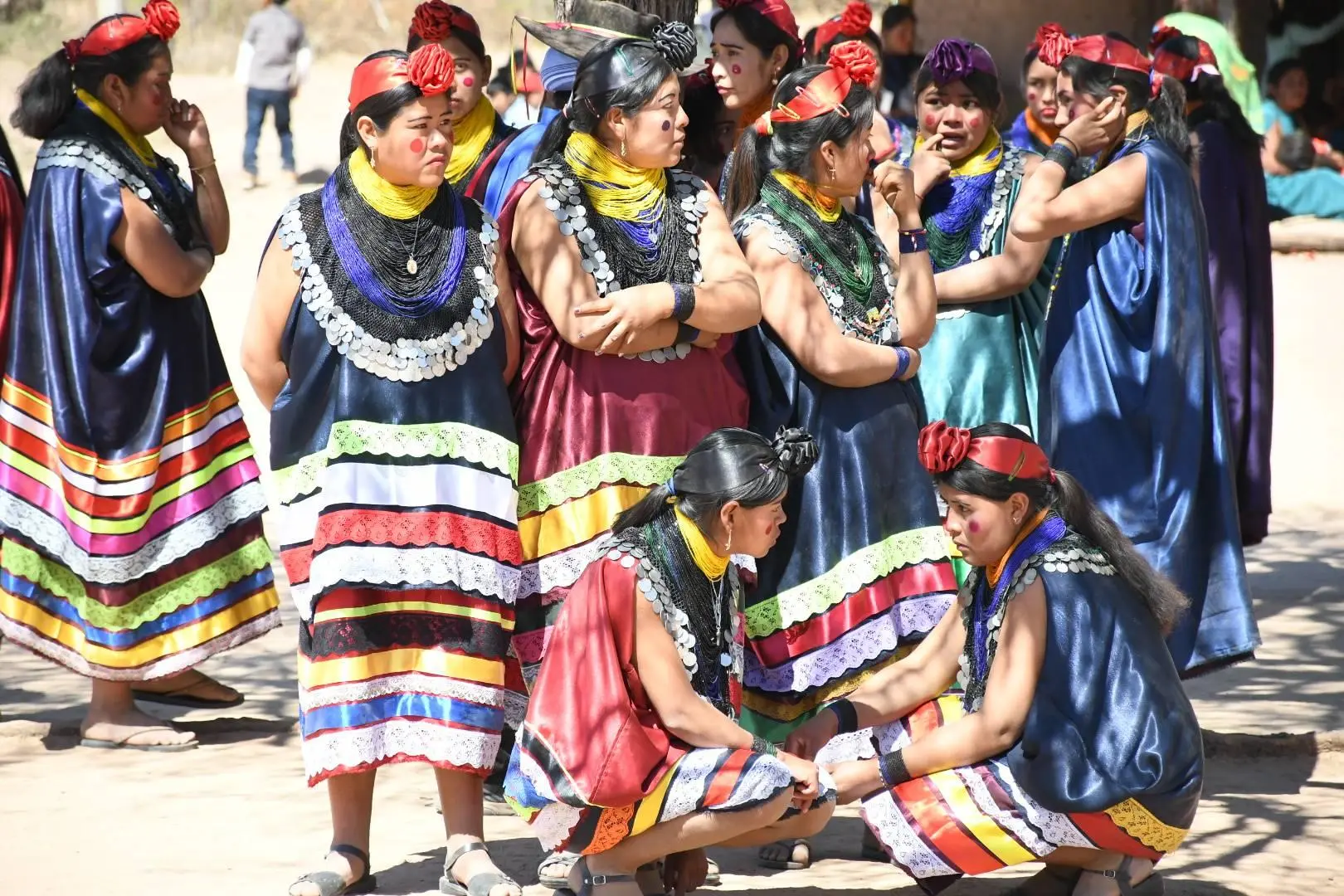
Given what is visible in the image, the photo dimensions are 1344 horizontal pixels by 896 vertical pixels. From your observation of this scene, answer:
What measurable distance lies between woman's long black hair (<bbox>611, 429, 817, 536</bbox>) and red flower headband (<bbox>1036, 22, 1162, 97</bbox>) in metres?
1.73

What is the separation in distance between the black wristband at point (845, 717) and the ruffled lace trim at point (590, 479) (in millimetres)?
638

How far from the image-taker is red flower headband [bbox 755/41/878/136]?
4211mm

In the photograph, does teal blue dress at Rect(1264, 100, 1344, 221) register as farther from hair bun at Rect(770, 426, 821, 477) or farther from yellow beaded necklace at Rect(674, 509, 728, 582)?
yellow beaded necklace at Rect(674, 509, 728, 582)

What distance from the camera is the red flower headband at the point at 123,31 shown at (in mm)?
5203

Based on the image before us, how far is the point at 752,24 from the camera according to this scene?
5289 millimetres

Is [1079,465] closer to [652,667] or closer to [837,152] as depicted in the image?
[837,152]

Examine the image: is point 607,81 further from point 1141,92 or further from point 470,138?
point 1141,92

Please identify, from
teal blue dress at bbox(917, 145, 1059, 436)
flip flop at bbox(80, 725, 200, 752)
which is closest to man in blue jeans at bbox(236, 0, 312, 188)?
flip flop at bbox(80, 725, 200, 752)

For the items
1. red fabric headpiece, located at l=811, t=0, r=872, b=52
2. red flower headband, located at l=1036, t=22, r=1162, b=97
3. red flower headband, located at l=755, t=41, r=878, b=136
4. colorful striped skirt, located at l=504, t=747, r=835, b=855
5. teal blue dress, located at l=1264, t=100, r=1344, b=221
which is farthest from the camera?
teal blue dress, located at l=1264, t=100, r=1344, b=221

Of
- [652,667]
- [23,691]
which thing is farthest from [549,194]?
[23,691]

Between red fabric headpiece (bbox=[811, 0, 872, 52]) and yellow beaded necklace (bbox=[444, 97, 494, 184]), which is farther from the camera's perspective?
red fabric headpiece (bbox=[811, 0, 872, 52])

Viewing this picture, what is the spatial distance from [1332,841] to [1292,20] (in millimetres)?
9004

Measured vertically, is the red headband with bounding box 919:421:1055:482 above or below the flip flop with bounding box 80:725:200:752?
above

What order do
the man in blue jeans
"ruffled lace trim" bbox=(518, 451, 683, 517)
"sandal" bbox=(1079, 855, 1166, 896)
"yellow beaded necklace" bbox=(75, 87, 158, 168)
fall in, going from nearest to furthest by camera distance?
1. "sandal" bbox=(1079, 855, 1166, 896)
2. "ruffled lace trim" bbox=(518, 451, 683, 517)
3. "yellow beaded necklace" bbox=(75, 87, 158, 168)
4. the man in blue jeans
